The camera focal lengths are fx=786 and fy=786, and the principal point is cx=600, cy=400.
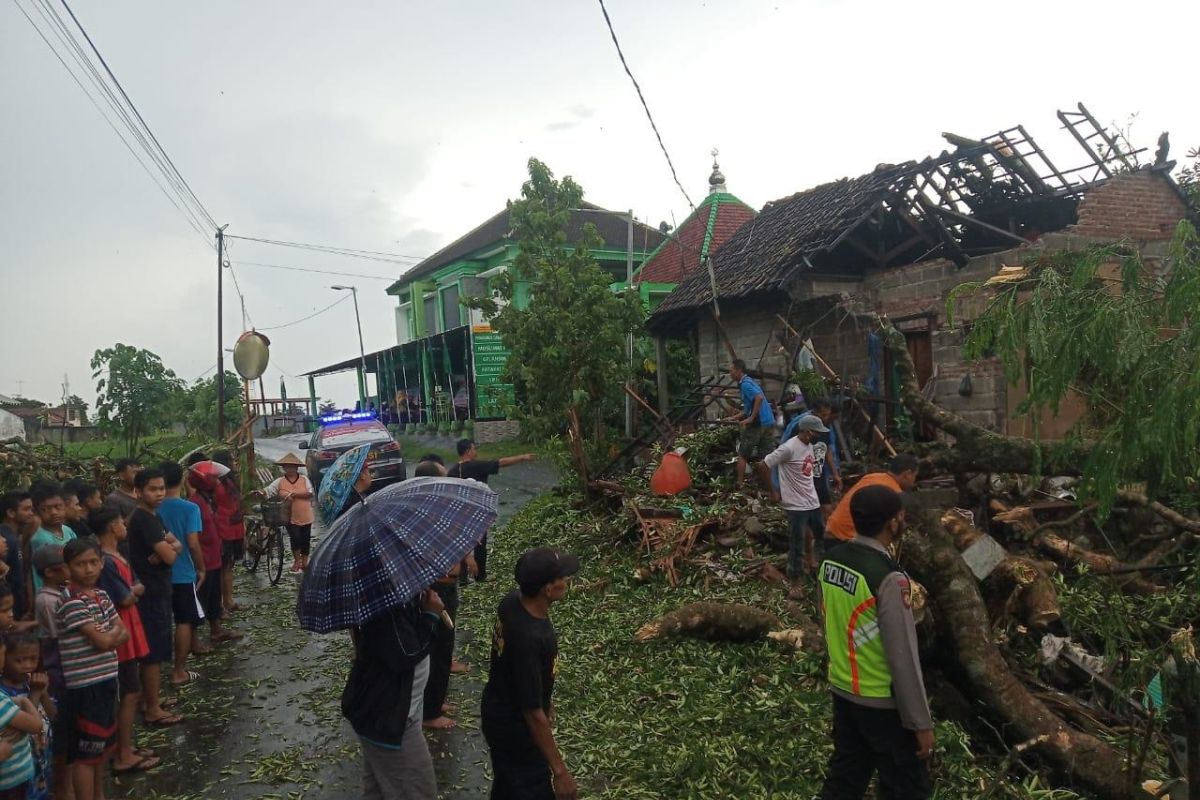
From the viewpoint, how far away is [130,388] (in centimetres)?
1820

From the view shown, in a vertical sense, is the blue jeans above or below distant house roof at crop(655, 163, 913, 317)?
below

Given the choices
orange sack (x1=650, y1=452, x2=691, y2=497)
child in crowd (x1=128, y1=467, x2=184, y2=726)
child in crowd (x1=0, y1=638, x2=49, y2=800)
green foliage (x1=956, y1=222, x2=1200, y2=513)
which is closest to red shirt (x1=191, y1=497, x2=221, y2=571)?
child in crowd (x1=128, y1=467, x2=184, y2=726)

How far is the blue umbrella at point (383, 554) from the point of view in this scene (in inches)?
126

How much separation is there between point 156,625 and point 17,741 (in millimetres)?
2147

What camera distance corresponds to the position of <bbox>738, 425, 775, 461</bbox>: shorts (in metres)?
9.70

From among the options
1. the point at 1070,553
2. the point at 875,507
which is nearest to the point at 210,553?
the point at 875,507

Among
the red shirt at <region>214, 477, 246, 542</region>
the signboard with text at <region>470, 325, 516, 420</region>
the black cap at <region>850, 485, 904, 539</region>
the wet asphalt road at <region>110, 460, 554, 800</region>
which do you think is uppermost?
the signboard with text at <region>470, 325, 516, 420</region>

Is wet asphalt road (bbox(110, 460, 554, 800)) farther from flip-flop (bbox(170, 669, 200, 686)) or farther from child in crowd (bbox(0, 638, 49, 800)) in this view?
child in crowd (bbox(0, 638, 49, 800))

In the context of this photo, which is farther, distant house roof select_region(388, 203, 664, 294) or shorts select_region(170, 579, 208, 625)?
distant house roof select_region(388, 203, 664, 294)

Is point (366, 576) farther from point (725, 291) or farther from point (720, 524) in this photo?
point (725, 291)

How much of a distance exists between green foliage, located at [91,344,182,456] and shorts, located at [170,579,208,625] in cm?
1188

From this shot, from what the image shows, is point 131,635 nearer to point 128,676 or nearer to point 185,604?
point 128,676

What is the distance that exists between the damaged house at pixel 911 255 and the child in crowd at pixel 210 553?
729 cm

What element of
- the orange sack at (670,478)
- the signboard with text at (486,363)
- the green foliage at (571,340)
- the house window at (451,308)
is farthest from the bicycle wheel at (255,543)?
the house window at (451,308)
